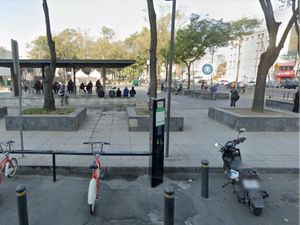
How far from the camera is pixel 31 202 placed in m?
4.07

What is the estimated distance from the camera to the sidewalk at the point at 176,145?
5.64 meters

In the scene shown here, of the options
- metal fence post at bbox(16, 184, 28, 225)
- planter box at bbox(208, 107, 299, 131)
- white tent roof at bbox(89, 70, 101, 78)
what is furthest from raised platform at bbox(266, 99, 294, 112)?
white tent roof at bbox(89, 70, 101, 78)

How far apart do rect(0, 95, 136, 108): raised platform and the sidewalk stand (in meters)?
6.20

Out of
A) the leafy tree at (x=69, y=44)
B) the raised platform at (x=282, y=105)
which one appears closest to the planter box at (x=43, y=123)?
the raised platform at (x=282, y=105)

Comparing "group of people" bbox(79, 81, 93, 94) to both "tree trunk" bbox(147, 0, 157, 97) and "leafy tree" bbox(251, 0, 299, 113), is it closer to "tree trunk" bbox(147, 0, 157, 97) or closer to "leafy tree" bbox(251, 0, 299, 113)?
"tree trunk" bbox(147, 0, 157, 97)

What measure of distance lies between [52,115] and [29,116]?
2.44 feet

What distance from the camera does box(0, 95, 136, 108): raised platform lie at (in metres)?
15.8

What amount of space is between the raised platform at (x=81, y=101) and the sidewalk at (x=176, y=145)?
6.20 metres

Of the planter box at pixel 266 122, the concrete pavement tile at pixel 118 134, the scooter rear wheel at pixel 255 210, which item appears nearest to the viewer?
the scooter rear wheel at pixel 255 210

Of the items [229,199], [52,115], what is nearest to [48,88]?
[52,115]

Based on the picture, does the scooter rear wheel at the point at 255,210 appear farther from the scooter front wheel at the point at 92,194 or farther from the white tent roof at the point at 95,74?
the white tent roof at the point at 95,74

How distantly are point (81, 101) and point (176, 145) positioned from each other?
10575mm

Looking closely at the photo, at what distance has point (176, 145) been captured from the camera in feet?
23.2

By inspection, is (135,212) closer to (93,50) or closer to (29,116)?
(29,116)
